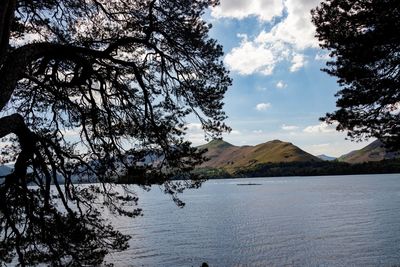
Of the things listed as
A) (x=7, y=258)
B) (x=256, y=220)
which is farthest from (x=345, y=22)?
(x=256, y=220)

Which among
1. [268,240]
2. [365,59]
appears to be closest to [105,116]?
[365,59]

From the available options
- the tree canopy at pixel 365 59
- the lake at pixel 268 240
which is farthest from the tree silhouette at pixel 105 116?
the lake at pixel 268 240

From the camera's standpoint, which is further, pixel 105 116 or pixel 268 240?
pixel 268 240

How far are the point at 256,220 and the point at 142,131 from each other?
53.4 meters

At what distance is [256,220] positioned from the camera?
6219cm

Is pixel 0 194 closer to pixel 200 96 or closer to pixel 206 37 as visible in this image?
pixel 200 96

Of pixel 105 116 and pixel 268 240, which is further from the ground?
pixel 105 116

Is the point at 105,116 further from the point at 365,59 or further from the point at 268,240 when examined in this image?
the point at 268,240

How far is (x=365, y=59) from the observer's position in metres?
14.4

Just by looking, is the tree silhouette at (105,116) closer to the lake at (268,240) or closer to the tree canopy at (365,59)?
the tree canopy at (365,59)

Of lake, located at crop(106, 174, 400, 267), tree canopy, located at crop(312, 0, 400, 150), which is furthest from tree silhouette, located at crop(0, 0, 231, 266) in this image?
lake, located at crop(106, 174, 400, 267)

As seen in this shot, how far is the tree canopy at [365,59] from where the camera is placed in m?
13.4

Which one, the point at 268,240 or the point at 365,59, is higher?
the point at 365,59

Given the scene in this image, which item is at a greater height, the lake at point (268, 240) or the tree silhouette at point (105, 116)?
the tree silhouette at point (105, 116)
